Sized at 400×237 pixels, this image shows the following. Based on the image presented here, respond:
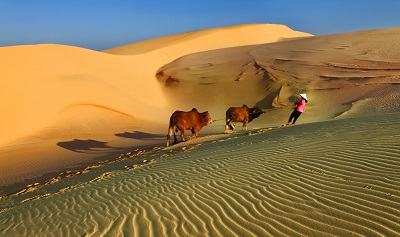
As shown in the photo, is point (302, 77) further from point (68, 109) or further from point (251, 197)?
point (251, 197)

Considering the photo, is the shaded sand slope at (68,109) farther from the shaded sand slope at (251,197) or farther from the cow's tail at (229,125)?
the shaded sand slope at (251,197)

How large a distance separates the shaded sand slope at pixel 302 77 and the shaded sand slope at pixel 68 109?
9.06 feet

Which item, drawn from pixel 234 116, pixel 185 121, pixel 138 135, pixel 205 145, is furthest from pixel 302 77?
pixel 205 145

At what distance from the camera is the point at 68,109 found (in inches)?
949

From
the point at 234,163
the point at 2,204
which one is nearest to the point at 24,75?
the point at 2,204

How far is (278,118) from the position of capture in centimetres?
2206

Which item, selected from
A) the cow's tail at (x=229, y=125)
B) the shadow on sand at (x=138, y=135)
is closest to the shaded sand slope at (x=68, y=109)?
the shadow on sand at (x=138, y=135)

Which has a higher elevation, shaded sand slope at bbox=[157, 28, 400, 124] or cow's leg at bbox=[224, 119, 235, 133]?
shaded sand slope at bbox=[157, 28, 400, 124]

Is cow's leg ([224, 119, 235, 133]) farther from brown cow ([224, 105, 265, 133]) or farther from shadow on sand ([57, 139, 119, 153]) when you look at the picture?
shadow on sand ([57, 139, 119, 153])

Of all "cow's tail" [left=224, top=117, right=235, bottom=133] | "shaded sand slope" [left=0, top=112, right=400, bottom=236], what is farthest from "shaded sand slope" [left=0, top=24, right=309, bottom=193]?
"shaded sand slope" [left=0, top=112, right=400, bottom=236]

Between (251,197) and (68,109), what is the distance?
64.1 ft

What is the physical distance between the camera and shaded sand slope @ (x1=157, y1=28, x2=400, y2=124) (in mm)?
22078

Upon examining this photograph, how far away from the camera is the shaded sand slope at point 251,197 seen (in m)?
5.20

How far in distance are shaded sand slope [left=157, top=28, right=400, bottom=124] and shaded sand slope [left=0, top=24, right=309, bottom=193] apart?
9.06ft
